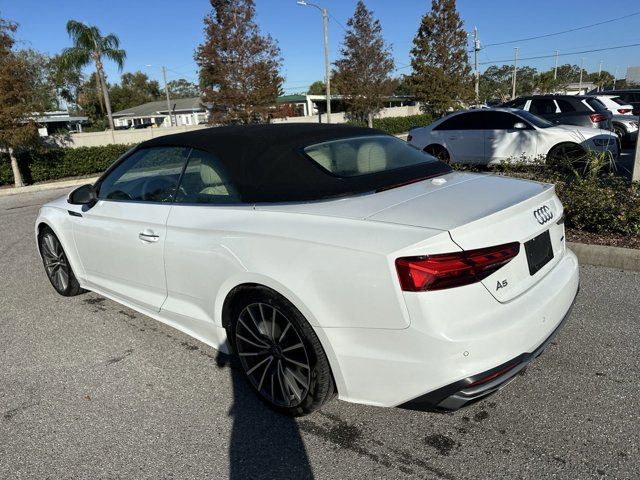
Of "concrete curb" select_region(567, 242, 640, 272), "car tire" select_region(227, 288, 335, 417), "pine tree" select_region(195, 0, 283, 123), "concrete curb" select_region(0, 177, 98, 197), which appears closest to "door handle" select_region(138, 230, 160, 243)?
"car tire" select_region(227, 288, 335, 417)

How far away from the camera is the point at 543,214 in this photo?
2689mm

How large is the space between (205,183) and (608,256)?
13.4ft

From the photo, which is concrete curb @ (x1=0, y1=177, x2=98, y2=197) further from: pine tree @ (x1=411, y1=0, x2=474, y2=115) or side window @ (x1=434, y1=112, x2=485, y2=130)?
pine tree @ (x1=411, y1=0, x2=474, y2=115)

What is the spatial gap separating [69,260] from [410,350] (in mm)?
3481

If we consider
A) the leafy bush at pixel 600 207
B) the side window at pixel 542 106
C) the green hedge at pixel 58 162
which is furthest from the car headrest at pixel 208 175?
the green hedge at pixel 58 162

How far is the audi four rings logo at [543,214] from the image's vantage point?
262 cm

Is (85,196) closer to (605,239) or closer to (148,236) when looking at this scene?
(148,236)

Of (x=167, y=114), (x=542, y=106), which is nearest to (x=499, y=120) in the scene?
(x=542, y=106)

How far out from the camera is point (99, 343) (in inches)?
155

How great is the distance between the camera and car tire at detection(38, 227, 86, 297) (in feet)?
15.5

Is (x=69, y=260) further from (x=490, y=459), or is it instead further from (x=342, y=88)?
(x=342, y=88)

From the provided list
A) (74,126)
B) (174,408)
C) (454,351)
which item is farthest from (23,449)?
(74,126)

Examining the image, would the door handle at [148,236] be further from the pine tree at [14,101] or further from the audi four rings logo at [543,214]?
the pine tree at [14,101]

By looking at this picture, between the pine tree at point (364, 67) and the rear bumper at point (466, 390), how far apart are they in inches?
1203
